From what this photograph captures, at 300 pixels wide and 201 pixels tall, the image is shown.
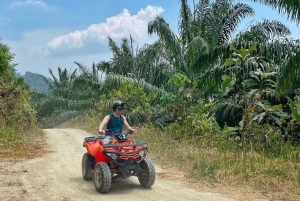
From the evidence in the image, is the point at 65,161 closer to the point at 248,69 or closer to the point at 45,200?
the point at 45,200

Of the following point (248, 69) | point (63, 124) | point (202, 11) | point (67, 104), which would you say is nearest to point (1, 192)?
point (248, 69)

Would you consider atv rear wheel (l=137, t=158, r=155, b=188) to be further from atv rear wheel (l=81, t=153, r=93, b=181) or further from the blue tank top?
atv rear wheel (l=81, t=153, r=93, b=181)

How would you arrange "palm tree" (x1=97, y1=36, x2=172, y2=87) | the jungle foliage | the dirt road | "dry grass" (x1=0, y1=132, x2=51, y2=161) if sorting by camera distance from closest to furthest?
1. the dirt road
2. "dry grass" (x1=0, y1=132, x2=51, y2=161)
3. the jungle foliage
4. "palm tree" (x1=97, y1=36, x2=172, y2=87)

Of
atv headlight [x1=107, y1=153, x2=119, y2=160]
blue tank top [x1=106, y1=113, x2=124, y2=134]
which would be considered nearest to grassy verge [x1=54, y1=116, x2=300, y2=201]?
blue tank top [x1=106, y1=113, x2=124, y2=134]

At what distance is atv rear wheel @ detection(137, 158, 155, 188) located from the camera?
20.3 feet

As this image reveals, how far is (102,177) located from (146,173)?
82 centimetres

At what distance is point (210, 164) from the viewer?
7.61 meters

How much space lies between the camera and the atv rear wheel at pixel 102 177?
585 centimetres

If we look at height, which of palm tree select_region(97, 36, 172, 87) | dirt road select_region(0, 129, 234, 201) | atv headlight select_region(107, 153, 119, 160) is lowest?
dirt road select_region(0, 129, 234, 201)

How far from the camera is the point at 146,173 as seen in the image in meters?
6.25

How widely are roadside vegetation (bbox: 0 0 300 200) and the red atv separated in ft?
3.93

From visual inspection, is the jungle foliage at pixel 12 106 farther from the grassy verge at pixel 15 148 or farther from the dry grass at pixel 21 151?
the dry grass at pixel 21 151

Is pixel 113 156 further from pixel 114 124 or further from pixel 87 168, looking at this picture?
pixel 87 168

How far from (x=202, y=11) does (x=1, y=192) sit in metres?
13.2
